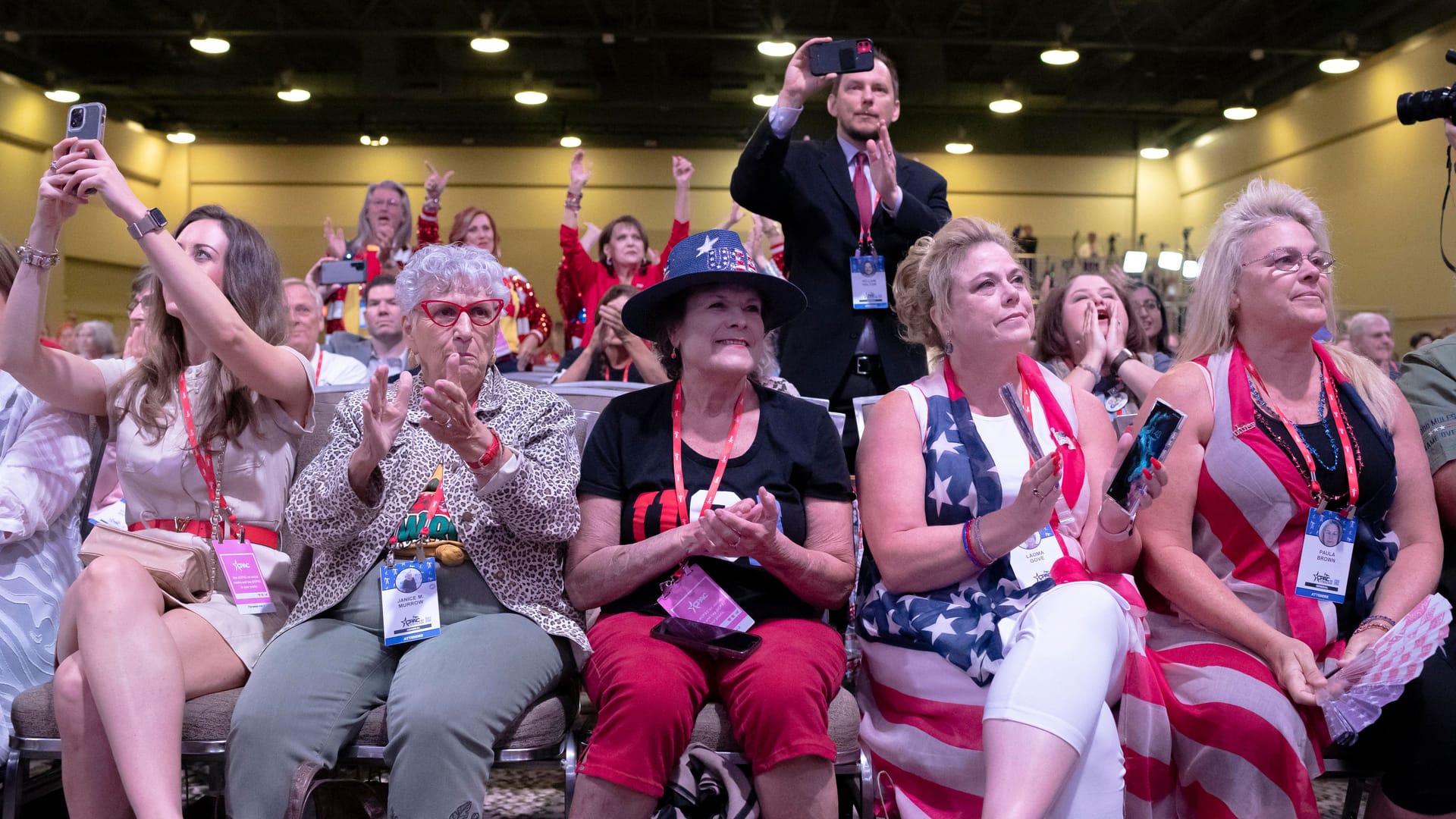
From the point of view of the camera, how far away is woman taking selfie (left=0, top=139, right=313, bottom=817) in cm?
201

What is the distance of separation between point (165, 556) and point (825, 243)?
197cm

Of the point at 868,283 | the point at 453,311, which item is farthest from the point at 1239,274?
the point at 453,311

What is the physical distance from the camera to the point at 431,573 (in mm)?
2236

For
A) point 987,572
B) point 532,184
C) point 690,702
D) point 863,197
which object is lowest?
point 690,702

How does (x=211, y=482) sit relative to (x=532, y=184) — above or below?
below

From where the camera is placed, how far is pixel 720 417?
2.45m

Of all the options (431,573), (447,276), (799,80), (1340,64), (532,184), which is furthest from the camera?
(532,184)

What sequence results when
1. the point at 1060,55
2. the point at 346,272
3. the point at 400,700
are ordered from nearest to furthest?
the point at 400,700 → the point at 346,272 → the point at 1060,55

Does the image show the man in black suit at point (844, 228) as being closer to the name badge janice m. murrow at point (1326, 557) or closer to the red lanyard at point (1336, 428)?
the red lanyard at point (1336, 428)

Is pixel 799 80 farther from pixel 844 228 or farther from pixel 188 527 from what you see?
pixel 188 527

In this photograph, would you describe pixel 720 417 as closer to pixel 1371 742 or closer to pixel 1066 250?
pixel 1371 742

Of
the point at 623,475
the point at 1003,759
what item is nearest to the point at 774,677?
the point at 1003,759

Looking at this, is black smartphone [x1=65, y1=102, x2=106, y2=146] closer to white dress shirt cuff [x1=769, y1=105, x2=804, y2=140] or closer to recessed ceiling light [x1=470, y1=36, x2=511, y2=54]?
white dress shirt cuff [x1=769, y1=105, x2=804, y2=140]

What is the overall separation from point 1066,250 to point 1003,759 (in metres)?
14.3
